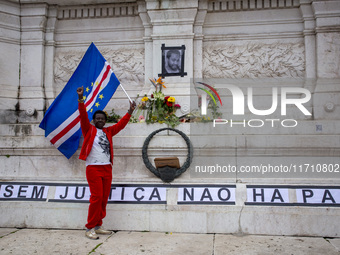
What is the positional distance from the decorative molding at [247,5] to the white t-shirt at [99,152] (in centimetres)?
531

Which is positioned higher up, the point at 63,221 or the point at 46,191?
the point at 46,191

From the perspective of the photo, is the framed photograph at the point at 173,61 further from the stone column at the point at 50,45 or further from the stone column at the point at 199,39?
the stone column at the point at 50,45

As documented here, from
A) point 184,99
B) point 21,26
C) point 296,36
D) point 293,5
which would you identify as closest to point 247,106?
point 184,99

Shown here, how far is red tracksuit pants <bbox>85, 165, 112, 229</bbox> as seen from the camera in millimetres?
4934

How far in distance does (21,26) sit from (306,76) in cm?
782

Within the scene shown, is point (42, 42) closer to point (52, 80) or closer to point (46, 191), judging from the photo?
point (52, 80)

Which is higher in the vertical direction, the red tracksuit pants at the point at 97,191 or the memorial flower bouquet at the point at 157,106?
the memorial flower bouquet at the point at 157,106

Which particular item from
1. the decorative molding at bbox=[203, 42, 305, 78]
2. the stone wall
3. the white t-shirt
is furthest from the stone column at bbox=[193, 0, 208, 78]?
the white t-shirt

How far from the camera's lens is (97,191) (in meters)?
4.93

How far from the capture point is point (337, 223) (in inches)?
197

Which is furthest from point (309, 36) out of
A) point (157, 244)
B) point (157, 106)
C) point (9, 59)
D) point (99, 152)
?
point (9, 59)

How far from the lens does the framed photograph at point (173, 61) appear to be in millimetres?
8359

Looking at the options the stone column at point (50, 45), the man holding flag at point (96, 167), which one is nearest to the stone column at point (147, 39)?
the stone column at point (50, 45)

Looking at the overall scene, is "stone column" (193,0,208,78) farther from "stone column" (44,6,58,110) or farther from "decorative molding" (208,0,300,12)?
"stone column" (44,6,58,110)
